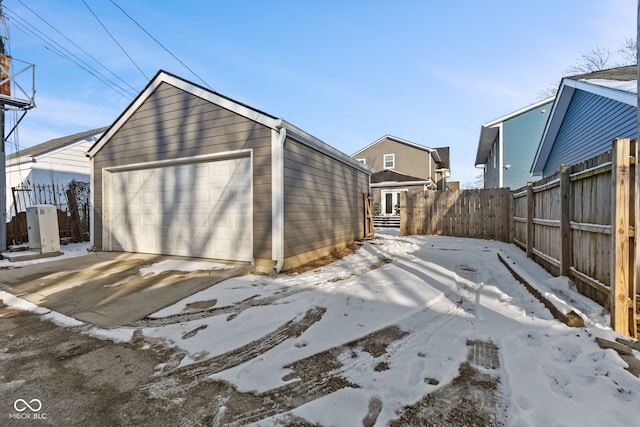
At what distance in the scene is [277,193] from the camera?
559 cm

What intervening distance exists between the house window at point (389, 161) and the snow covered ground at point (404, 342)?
19691 millimetres

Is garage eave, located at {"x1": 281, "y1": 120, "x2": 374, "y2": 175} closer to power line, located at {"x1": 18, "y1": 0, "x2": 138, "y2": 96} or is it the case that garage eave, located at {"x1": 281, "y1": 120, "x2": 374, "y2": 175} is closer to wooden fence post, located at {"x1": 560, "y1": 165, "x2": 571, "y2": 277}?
wooden fence post, located at {"x1": 560, "y1": 165, "x2": 571, "y2": 277}

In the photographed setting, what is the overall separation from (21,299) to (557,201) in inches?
330

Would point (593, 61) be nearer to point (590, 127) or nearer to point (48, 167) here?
point (590, 127)


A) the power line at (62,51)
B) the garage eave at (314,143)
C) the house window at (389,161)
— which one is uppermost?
the power line at (62,51)

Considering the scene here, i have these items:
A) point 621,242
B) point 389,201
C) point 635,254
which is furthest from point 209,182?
point 389,201

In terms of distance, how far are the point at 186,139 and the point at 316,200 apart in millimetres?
3364

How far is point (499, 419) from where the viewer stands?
5.56 feet

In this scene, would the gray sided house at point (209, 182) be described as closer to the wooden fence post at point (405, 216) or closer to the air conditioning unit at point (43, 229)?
the air conditioning unit at point (43, 229)

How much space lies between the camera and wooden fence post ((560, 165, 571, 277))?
3930mm

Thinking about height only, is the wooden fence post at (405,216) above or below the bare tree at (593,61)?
below

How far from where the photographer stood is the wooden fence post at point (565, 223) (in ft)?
12.9

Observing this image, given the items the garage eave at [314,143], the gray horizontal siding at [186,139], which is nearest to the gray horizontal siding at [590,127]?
the garage eave at [314,143]

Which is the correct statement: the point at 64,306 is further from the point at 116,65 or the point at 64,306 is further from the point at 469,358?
the point at 116,65
